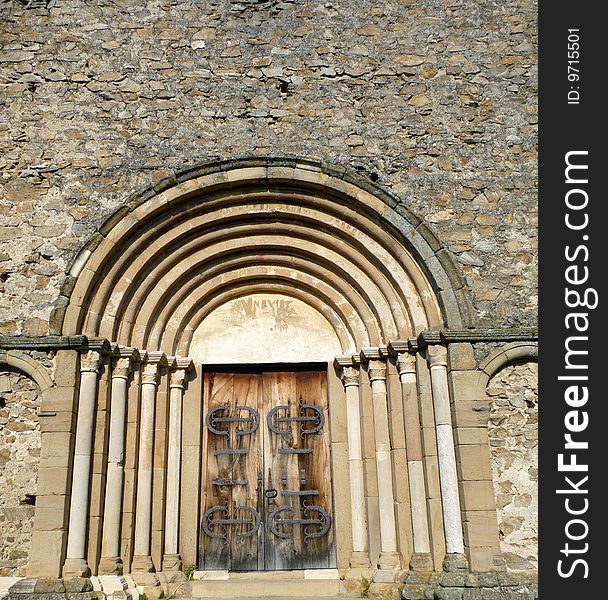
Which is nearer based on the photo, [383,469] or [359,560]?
[359,560]

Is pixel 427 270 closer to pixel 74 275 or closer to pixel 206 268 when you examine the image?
pixel 206 268

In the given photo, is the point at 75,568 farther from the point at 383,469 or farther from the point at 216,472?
the point at 383,469

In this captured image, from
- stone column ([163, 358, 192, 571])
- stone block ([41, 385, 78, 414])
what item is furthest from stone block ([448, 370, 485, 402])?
stone block ([41, 385, 78, 414])

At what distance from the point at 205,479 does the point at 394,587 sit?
200cm

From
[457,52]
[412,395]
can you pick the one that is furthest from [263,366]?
[457,52]

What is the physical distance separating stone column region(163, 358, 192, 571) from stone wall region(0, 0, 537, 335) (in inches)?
52.5

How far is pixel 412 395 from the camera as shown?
5.89 metres

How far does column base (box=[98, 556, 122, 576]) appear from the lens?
5328 mm

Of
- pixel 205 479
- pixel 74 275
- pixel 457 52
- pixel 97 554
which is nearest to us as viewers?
pixel 97 554

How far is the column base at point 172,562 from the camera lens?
5715mm

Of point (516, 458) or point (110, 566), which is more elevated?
point (516, 458)

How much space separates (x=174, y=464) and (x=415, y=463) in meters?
2.22

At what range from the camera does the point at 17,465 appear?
5387 mm

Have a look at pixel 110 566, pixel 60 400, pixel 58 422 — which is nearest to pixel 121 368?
pixel 60 400
